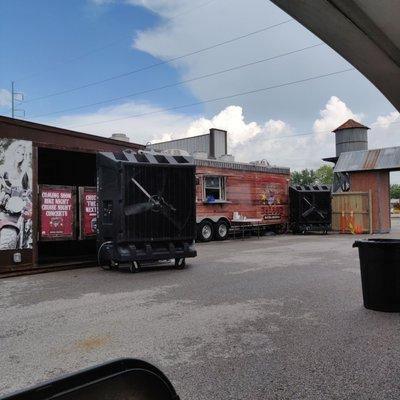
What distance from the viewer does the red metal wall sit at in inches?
824

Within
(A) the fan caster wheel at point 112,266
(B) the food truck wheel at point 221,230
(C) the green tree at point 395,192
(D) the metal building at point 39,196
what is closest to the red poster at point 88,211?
(D) the metal building at point 39,196

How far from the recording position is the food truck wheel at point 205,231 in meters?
20.5

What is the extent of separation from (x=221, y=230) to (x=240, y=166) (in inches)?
134

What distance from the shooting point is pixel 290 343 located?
5.54 metres

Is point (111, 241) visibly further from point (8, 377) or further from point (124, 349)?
point (8, 377)

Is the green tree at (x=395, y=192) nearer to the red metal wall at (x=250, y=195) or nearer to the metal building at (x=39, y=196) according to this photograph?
the red metal wall at (x=250, y=195)

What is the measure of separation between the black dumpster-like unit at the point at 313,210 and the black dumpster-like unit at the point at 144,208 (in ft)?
47.0

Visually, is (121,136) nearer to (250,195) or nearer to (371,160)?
(250,195)

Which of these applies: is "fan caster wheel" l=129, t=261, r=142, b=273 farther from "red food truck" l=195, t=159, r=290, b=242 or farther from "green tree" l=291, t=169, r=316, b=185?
"green tree" l=291, t=169, r=316, b=185

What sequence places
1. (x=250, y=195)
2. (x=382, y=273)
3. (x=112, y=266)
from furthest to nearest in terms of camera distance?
(x=250, y=195), (x=112, y=266), (x=382, y=273)

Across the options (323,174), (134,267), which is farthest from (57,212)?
(323,174)

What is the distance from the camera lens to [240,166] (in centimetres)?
2288

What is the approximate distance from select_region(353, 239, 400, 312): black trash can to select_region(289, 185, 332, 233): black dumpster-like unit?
18.1m

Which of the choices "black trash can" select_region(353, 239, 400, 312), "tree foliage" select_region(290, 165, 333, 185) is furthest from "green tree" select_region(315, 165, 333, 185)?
"black trash can" select_region(353, 239, 400, 312)
